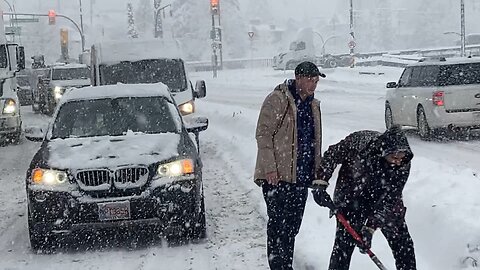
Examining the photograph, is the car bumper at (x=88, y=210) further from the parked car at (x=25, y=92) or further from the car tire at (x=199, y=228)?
the parked car at (x=25, y=92)

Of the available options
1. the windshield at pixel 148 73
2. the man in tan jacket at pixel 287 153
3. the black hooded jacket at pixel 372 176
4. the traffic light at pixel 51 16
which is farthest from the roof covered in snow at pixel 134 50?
the traffic light at pixel 51 16

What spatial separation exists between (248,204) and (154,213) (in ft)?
8.17

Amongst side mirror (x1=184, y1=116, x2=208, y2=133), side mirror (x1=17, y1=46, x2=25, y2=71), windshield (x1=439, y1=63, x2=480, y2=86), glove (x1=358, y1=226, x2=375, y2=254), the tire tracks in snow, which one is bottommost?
the tire tracks in snow

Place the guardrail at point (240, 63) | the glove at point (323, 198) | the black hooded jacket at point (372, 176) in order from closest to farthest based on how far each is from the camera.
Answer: the black hooded jacket at point (372, 176) → the glove at point (323, 198) → the guardrail at point (240, 63)

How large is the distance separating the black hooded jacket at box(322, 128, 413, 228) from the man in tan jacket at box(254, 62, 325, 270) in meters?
0.36

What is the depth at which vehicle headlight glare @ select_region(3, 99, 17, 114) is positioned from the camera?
17484 millimetres

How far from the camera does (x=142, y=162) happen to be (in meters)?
7.28

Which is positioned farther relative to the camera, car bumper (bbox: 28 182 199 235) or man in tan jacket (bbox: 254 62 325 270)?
car bumper (bbox: 28 182 199 235)

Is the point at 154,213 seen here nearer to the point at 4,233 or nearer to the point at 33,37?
the point at 4,233

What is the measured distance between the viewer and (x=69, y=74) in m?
28.8

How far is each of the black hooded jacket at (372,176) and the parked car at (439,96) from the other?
1042 cm

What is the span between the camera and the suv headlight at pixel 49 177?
23.7 feet

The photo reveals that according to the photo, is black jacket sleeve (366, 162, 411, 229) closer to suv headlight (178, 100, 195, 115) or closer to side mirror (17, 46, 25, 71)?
suv headlight (178, 100, 195, 115)

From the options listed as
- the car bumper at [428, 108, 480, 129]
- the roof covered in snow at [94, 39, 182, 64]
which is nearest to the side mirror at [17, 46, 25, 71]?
the roof covered in snow at [94, 39, 182, 64]
